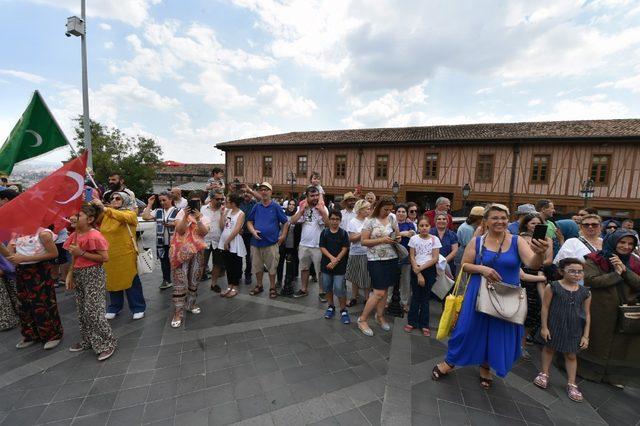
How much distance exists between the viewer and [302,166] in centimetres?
2134

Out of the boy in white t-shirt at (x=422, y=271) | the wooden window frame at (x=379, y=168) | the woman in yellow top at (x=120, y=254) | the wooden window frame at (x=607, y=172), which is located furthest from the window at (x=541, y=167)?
the woman in yellow top at (x=120, y=254)

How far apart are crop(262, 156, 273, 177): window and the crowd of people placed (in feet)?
55.0

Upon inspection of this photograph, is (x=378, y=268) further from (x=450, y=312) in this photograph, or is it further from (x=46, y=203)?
(x=46, y=203)

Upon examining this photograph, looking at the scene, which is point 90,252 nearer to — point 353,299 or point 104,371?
point 104,371

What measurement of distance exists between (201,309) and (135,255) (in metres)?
1.29

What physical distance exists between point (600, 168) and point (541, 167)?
2635 millimetres

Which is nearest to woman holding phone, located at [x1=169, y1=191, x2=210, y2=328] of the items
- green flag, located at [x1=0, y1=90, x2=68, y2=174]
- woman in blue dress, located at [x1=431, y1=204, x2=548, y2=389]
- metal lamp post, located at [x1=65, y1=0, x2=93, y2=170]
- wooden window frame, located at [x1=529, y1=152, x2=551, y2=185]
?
green flag, located at [x1=0, y1=90, x2=68, y2=174]

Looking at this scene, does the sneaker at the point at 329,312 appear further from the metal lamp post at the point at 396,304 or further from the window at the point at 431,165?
the window at the point at 431,165

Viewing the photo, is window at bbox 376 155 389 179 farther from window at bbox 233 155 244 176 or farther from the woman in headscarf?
the woman in headscarf

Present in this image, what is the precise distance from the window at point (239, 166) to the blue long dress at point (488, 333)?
Answer: 2232 cm

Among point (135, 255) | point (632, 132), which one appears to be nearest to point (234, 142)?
point (135, 255)

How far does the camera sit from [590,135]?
14.8 metres

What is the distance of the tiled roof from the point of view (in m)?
15.4

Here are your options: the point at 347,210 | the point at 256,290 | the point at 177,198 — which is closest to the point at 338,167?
the point at 347,210
